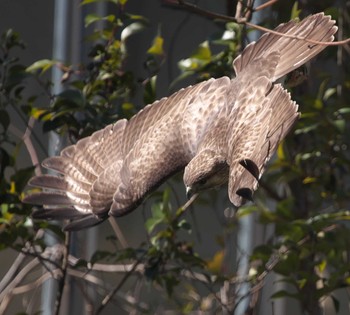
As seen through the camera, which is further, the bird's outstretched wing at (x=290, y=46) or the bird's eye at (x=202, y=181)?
the bird's eye at (x=202, y=181)

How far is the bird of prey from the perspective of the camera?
11.1ft

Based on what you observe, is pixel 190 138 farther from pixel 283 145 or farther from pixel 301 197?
pixel 301 197

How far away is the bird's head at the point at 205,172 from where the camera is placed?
3.62 m

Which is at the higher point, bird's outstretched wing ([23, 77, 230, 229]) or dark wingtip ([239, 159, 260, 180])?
dark wingtip ([239, 159, 260, 180])

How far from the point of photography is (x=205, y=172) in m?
3.63

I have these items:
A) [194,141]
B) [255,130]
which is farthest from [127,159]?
[255,130]

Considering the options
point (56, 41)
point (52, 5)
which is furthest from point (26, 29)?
point (56, 41)

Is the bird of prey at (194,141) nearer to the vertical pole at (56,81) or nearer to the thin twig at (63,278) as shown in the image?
the thin twig at (63,278)

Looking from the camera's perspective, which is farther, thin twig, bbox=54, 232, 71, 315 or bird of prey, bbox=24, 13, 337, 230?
thin twig, bbox=54, 232, 71, 315

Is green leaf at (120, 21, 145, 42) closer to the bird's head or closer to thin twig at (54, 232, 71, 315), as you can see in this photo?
thin twig at (54, 232, 71, 315)

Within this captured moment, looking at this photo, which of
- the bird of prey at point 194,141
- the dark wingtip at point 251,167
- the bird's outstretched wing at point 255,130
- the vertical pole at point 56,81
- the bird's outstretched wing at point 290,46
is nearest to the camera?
the dark wingtip at point 251,167

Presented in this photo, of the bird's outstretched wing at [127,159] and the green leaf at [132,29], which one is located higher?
the green leaf at [132,29]

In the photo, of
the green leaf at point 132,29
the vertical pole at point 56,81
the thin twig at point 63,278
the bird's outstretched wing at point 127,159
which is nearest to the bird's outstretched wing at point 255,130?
the bird's outstretched wing at point 127,159

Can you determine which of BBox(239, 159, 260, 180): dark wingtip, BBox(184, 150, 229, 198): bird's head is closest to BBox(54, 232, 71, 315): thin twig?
BBox(184, 150, 229, 198): bird's head
